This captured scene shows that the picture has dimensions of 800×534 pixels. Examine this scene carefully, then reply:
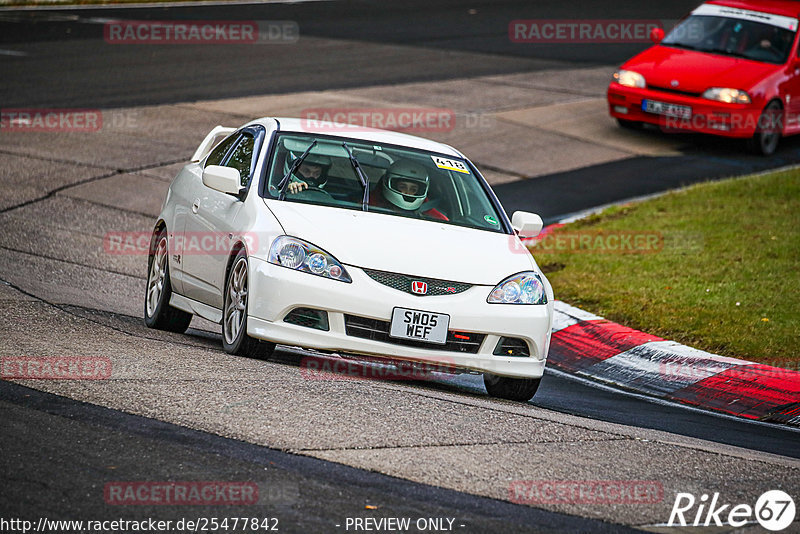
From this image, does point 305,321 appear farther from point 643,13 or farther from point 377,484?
point 643,13

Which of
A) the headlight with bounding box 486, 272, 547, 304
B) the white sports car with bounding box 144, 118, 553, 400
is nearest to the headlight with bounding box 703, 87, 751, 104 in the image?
the white sports car with bounding box 144, 118, 553, 400

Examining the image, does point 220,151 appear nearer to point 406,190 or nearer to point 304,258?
point 406,190

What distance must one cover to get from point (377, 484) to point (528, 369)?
8.10ft

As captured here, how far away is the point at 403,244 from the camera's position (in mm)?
7477

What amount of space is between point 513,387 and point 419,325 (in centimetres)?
97

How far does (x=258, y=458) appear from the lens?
213 inches

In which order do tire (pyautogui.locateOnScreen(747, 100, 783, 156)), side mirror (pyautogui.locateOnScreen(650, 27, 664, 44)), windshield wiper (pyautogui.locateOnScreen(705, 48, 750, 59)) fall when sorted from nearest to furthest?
tire (pyautogui.locateOnScreen(747, 100, 783, 156)) < windshield wiper (pyautogui.locateOnScreen(705, 48, 750, 59)) < side mirror (pyautogui.locateOnScreen(650, 27, 664, 44))

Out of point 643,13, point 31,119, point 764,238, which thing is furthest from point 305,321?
point 643,13

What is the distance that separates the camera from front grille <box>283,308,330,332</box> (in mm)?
7227

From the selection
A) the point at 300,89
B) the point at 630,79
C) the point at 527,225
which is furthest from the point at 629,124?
the point at 527,225

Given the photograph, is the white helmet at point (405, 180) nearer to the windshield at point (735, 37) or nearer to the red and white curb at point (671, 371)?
the red and white curb at point (671, 371)

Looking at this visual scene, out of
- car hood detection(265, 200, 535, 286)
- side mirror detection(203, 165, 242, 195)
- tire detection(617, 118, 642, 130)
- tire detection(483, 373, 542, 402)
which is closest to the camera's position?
car hood detection(265, 200, 535, 286)

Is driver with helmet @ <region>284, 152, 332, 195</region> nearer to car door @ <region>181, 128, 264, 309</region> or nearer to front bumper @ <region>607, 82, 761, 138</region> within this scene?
car door @ <region>181, 128, 264, 309</region>

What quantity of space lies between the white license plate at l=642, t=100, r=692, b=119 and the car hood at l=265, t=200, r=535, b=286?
32.9 feet
